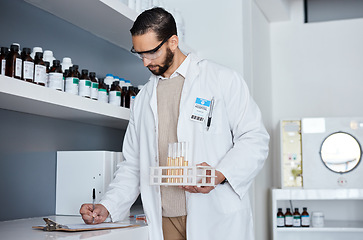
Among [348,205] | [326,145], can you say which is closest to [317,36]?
[326,145]

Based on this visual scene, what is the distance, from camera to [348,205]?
3.49 meters

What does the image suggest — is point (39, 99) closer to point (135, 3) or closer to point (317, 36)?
point (135, 3)

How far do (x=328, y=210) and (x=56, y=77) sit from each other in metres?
2.52

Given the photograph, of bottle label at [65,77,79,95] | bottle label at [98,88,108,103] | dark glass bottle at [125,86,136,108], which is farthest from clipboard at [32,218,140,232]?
dark glass bottle at [125,86,136,108]

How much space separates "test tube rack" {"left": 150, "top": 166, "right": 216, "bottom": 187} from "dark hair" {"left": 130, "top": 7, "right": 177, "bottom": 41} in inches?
17.8

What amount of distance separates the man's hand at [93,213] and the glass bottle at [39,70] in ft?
1.50

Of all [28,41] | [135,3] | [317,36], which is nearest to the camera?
[28,41]

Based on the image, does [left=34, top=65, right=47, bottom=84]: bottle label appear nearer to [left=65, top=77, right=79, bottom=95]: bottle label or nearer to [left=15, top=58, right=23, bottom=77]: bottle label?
[left=15, top=58, right=23, bottom=77]: bottle label

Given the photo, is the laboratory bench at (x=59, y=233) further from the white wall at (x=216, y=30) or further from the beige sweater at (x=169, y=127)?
the white wall at (x=216, y=30)

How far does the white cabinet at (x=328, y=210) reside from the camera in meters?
Answer: 3.01

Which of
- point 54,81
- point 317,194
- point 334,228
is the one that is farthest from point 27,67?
point 334,228

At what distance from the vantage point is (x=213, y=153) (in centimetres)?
166

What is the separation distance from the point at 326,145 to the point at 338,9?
1.26m

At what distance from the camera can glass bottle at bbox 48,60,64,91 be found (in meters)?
1.74
